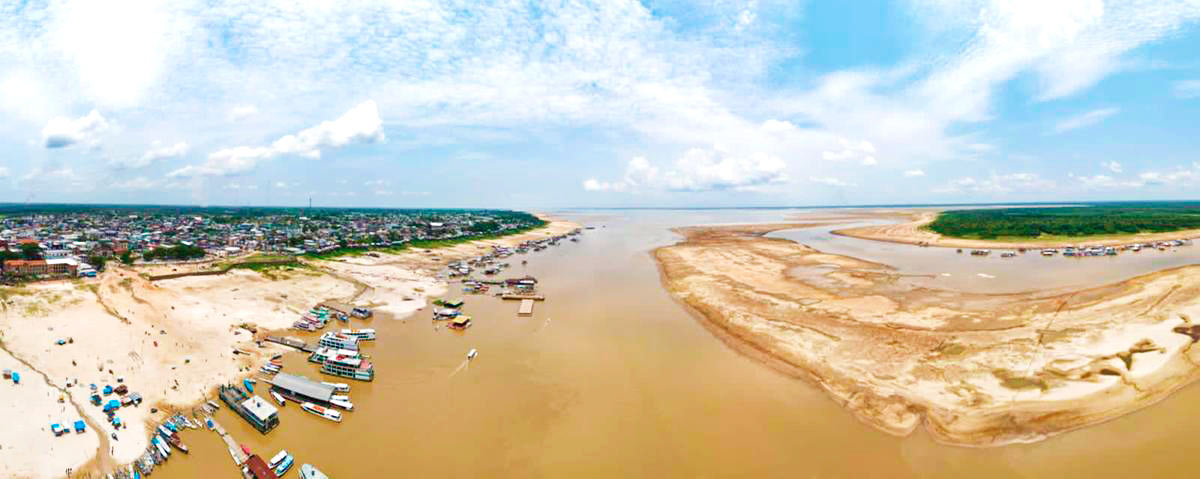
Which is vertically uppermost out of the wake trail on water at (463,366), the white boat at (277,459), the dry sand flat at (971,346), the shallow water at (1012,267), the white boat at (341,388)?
the shallow water at (1012,267)

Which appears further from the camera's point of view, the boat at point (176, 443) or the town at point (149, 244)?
the town at point (149, 244)

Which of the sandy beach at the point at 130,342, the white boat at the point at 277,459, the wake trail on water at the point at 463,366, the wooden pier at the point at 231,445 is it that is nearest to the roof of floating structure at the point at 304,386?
the wooden pier at the point at 231,445

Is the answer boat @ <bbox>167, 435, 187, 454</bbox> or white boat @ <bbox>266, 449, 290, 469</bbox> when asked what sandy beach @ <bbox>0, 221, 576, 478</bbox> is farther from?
white boat @ <bbox>266, 449, 290, 469</bbox>

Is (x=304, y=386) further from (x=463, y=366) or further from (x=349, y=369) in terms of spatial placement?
(x=463, y=366)

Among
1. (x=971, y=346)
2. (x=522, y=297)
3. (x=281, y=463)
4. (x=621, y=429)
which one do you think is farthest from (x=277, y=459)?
(x=971, y=346)

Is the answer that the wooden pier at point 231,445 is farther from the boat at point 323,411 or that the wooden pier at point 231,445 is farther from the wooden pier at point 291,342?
the wooden pier at point 291,342

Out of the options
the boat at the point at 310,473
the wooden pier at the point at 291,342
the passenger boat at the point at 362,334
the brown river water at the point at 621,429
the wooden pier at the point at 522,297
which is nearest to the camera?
the boat at the point at 310,473
